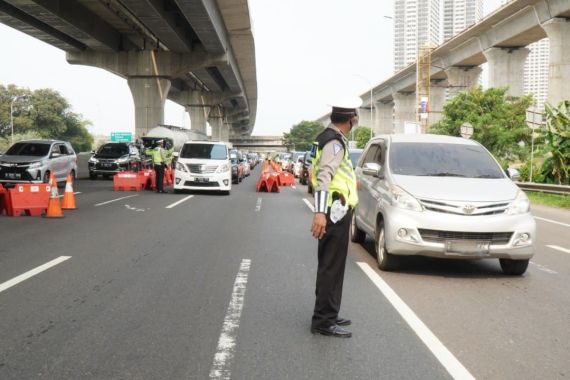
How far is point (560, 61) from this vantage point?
104 feet

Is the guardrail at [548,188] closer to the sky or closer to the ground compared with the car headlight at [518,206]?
closer to the ground

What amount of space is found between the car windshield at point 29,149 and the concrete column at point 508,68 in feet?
102

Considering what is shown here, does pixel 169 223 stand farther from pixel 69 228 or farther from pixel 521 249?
pixel 521 249

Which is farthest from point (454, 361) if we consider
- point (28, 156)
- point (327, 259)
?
point (28, 156)

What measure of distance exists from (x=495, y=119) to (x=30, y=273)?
112ft

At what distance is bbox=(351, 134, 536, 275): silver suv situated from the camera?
685 cm

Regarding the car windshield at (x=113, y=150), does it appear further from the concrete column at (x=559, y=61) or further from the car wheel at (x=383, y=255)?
the car wheel at (x=383, y=255)

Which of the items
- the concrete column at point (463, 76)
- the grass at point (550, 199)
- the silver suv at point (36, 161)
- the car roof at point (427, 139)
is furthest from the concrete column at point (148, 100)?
the car roof at point (427, 139)

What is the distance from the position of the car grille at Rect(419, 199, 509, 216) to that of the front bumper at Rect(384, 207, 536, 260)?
0.06 metres

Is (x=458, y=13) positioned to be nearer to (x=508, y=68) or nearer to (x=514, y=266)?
(x=508, y=68)

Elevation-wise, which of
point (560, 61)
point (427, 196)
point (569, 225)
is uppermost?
point (560, 61)

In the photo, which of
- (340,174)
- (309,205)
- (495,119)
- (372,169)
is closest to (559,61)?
(495,119)

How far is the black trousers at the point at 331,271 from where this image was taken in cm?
474

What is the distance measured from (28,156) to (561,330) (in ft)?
62.0
